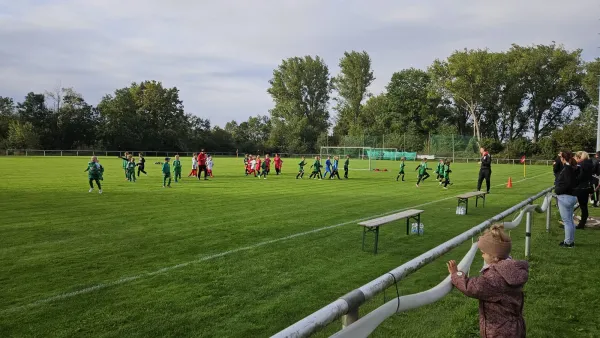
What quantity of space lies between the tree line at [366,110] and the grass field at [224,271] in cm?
5887

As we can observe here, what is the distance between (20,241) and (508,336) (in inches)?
355

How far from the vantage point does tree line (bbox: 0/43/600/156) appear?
66.3 m

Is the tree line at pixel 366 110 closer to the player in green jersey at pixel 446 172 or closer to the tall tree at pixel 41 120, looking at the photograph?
the tall tree at pixel 41 120

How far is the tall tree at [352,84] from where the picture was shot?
291 ft

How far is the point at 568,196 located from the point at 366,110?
82367 mm

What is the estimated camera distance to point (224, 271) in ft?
22.0

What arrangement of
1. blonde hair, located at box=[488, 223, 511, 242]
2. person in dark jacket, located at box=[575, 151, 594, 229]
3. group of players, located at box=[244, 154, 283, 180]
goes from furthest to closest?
1. group of players, located at box=[244, 154, 283, 180]
2. person in dark jacket, located at box=[575, 151, 594, 229]
3. blonde hair, located at box=[488, 223, 511, 242]

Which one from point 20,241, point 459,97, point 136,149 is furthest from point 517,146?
point 20,241

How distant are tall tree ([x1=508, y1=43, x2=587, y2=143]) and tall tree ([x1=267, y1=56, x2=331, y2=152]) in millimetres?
37884

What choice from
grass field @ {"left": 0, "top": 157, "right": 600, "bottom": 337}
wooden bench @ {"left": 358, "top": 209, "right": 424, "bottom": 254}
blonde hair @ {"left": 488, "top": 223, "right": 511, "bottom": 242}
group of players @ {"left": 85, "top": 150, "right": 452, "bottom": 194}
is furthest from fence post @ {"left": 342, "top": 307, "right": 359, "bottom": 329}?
group of players @ {"left": 85, "top": 150, "right": 452, "bottom": 194}

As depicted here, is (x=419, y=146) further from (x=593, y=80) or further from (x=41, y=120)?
(x=41, y=120)

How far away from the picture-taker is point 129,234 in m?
9.36

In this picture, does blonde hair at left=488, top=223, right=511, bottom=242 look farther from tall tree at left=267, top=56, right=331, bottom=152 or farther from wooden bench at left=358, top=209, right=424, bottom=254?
tall tree at left=267, top=56, right=331, bottom=152

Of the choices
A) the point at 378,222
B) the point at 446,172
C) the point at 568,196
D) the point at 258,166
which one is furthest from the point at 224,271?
the point at 258,166
